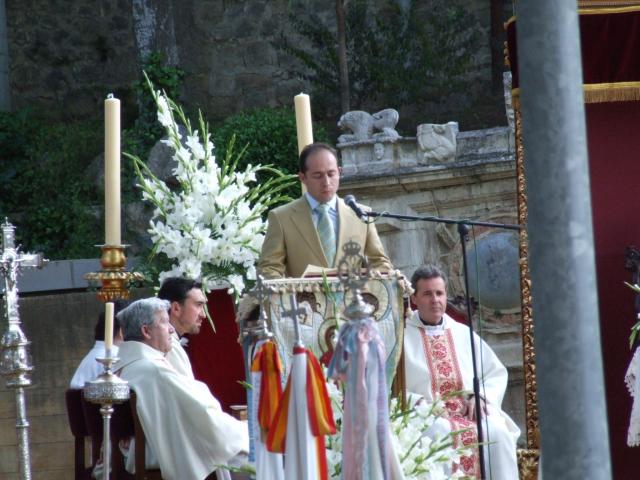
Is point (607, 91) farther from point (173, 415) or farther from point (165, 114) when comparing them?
point (173, 415)

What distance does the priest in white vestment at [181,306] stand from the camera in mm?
8258

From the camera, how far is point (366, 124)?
1300 centimetres

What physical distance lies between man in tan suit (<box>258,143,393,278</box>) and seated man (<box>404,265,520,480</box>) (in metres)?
0.99

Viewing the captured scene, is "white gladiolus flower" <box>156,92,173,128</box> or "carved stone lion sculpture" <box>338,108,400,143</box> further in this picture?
"carved stone lion sculpture" <box>338,108,400,143</box>

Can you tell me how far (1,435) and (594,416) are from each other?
8047 millimetres

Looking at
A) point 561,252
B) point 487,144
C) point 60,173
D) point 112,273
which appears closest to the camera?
point 561,252

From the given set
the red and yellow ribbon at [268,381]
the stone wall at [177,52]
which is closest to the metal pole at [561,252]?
the red and yellow ribbon at [268,381]

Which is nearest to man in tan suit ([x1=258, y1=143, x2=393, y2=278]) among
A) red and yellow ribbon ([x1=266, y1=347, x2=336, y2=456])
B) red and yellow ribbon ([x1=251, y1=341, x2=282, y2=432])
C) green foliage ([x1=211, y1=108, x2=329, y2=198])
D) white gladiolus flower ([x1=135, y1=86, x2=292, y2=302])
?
white gladiolus flower ([x1=135, y1=86, x2=292, y2=302])

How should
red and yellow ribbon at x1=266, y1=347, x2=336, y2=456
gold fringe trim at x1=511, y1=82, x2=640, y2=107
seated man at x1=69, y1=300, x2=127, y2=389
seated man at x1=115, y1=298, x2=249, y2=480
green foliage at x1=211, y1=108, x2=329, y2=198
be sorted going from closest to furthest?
red and yellow ribbon at x1=266, y1=347, x2=336, y2=456, seated man at x1=115, y1=298, x2=249, y2=480, seated man at x1=69, y1=300, x2=127, y2=389, gold fringe trim at x1=511, y1=82, x2=640, y2=107, green foliage at x1=211, y1=108, x2=329, y2=198

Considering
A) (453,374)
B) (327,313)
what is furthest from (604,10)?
(327,313)

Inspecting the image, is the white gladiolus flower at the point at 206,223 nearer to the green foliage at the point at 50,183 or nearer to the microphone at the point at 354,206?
the microphone at the point at 354,206

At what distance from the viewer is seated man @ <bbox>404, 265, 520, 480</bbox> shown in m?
8.27

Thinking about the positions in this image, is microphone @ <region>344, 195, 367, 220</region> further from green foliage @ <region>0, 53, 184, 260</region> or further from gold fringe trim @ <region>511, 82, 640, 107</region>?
green foliage @ <region>0, 53, 184, 260</region>

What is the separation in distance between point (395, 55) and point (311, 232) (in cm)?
911
